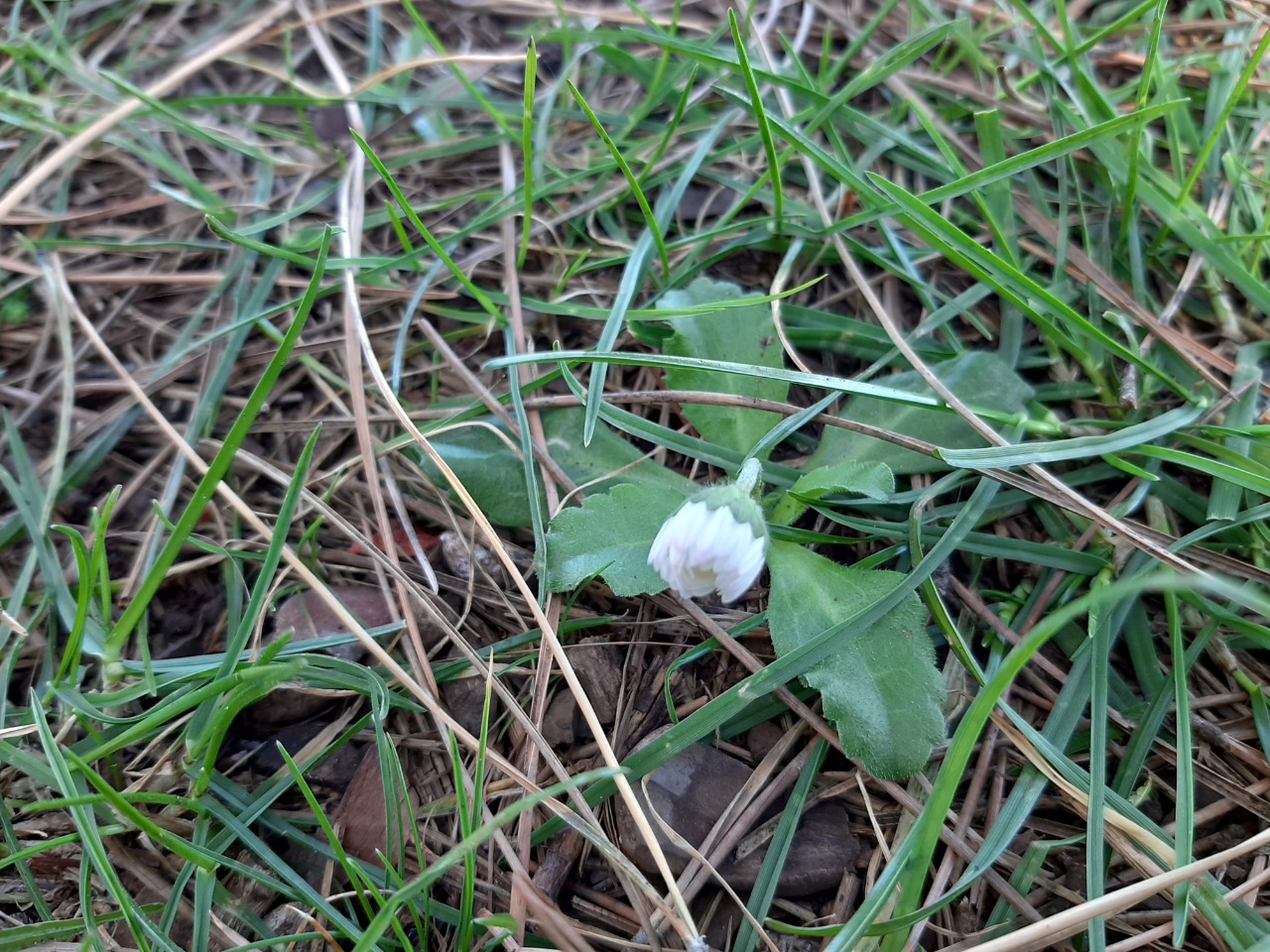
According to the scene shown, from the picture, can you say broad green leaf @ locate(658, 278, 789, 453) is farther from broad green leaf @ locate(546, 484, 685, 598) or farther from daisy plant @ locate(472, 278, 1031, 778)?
broad green leaf @ locate(546, 484, 685, 598)

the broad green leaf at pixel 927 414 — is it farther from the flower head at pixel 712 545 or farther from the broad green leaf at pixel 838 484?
the flower head at pixel 712 545

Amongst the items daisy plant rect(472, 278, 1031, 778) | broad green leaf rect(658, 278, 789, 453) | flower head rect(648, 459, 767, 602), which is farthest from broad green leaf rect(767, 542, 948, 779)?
broad green leaf rect(658, 278, 789, 453)

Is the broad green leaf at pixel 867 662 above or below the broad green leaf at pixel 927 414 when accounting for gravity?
below

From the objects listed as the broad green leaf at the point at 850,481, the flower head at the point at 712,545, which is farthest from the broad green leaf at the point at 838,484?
the flower head at the point at 712,545

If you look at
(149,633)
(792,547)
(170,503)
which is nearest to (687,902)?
(792,547)

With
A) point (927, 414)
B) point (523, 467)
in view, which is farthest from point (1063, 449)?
point (523, 467)

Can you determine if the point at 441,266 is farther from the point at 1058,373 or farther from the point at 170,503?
the point at 1058,373
